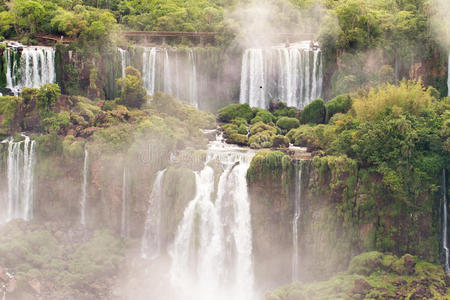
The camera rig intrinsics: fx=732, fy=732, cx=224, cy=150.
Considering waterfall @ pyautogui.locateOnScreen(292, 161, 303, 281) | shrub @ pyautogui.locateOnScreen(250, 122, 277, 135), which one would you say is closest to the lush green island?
waterfall @ pyautogui.locateOnScreen(292, 161, 303, 281)

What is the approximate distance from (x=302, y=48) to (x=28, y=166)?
67.8 ft

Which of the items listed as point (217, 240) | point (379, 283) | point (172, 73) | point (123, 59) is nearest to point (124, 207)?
point (217, 240)

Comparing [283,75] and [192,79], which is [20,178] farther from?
[283,75]

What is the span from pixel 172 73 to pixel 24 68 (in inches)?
381

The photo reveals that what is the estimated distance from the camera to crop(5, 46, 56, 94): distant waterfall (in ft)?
151

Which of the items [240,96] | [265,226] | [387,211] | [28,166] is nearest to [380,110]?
[387,211]

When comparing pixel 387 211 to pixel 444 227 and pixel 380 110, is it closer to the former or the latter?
pixel 444 227

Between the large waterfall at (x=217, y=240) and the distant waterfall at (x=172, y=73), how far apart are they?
13.6 m

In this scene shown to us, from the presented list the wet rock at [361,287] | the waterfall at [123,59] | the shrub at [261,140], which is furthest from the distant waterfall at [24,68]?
the wet rock at [361,287]

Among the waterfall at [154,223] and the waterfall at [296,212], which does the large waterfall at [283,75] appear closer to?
the waterfall at [154,223]

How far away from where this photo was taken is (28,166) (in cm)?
3997

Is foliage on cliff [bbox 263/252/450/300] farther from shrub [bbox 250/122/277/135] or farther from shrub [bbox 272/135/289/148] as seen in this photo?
shrub [bbox 250/122/277/135]

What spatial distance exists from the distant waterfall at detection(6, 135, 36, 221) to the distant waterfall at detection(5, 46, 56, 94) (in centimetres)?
719

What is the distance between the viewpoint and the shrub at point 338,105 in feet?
143
